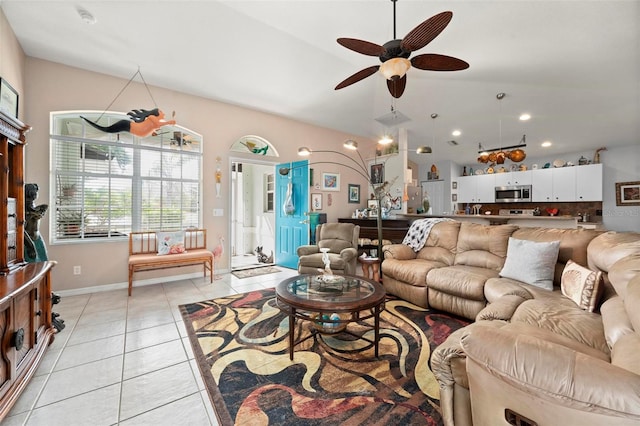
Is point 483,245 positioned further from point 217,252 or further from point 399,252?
point 217,252

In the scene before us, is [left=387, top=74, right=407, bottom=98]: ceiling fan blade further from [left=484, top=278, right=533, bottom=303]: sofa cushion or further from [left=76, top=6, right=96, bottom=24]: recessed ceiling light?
[left=76, top=6, right=96, bottom=24]: recessed ceiling light

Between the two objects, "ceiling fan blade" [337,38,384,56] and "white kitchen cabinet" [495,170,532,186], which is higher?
"ceiling fan blade" [337,38,384,56]

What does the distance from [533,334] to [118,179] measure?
4.95 meters

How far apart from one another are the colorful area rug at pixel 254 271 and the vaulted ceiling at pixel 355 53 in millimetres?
3053

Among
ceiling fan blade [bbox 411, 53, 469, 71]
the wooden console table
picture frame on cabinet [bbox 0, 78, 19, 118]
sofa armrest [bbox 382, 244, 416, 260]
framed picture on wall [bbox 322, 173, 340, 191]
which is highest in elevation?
ceiling fan blade [bbox 411, 53, 469, 71]

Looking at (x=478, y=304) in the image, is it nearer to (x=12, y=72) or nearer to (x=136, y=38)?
(x=136, y=38)

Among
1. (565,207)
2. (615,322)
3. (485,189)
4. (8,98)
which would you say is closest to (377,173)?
(485,189)

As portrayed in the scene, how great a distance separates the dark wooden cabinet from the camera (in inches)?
59.5

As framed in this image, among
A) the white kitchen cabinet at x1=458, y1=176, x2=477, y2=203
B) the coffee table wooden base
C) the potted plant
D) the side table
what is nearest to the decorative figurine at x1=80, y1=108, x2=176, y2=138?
the potted plant

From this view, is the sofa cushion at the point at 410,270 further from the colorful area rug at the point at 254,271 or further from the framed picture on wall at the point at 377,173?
the framed picture on wall at the point at 377,173

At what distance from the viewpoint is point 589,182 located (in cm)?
585

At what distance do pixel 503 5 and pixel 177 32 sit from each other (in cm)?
349

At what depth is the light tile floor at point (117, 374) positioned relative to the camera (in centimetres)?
149

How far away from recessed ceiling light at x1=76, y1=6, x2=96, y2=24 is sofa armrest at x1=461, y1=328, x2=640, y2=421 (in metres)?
4.20
